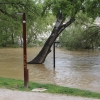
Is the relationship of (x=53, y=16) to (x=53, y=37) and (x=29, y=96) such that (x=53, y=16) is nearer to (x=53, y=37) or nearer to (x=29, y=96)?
(x=53, y=37)

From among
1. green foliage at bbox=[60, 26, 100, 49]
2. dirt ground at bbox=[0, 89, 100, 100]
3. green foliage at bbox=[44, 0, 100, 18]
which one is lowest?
dirt ground at bbox=[0, 89, 100, 100]

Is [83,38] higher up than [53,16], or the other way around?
[53,16]

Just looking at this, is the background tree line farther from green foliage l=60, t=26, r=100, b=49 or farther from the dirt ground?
the dirt ground

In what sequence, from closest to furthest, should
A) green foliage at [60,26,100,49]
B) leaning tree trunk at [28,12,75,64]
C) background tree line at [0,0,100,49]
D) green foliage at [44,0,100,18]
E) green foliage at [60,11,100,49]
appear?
green foliage at [44,0,100,18] → background tree line at [0,0,100,49] → leaning tree trunk at [28,12,75,64] → green foliage at [60,11,100,49] → green foliage at [60,26,100,49]

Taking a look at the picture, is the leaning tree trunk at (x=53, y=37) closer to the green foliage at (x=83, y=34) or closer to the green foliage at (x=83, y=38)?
the green foliage at (x=83, y=34)

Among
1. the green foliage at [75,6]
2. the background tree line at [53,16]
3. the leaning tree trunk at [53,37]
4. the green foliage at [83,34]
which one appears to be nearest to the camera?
the green foliage at [75,6]

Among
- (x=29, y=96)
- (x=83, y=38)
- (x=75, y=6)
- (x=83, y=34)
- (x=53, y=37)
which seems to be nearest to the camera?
(x=29, y=96)

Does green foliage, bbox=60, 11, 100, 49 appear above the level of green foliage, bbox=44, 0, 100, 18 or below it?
below

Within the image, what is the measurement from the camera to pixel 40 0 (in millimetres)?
27641

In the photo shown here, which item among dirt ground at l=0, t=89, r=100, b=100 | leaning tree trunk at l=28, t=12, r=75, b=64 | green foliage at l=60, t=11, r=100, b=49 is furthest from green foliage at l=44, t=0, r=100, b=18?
green foliage at l=60, t=11, r=100, b=49

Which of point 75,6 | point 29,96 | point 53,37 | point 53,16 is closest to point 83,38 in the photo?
point 53,16

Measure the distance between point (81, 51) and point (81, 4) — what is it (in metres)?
22.2

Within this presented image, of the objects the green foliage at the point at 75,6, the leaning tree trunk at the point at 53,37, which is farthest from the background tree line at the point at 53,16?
the leaning tree trunk at the point at 53,37

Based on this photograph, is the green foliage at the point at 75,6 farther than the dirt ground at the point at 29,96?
Yes
